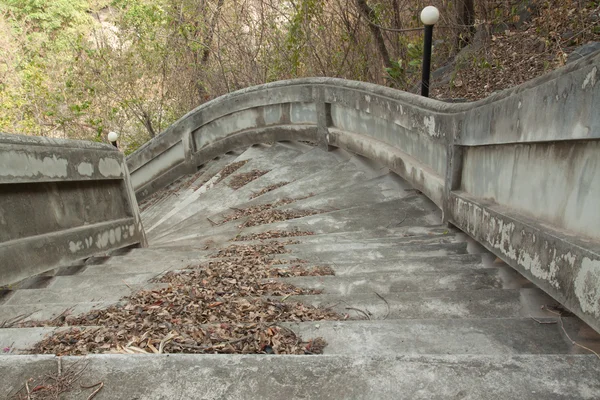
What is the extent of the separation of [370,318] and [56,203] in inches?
124

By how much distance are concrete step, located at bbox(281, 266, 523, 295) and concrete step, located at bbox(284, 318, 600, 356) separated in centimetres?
60

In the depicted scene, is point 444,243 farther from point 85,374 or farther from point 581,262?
point 85,374

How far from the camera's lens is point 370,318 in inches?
88.0

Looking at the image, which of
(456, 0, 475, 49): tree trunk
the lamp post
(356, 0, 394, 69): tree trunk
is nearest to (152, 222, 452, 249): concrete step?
the lamp post

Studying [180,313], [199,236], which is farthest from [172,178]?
[180,313]

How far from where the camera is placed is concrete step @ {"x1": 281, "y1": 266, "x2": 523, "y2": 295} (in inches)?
99.3

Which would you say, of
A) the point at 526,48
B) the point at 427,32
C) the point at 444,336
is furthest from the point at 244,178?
the point at 444,336

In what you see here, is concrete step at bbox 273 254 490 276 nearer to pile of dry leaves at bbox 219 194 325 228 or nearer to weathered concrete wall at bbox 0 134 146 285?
pile of dry leaves at bbox 219 194 325 228

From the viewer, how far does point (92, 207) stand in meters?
4.17

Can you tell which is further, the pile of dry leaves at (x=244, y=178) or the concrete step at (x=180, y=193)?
the concrete step at (x=180, y=193)

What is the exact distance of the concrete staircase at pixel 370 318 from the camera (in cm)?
132

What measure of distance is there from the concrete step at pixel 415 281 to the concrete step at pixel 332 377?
3.70ft

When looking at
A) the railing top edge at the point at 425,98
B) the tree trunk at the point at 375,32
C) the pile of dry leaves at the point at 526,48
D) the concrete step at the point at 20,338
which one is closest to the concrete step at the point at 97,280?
the concrete step at the point at 20,338

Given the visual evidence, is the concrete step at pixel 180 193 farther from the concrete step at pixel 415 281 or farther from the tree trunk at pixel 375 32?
the concrete step at pixel 415 281
